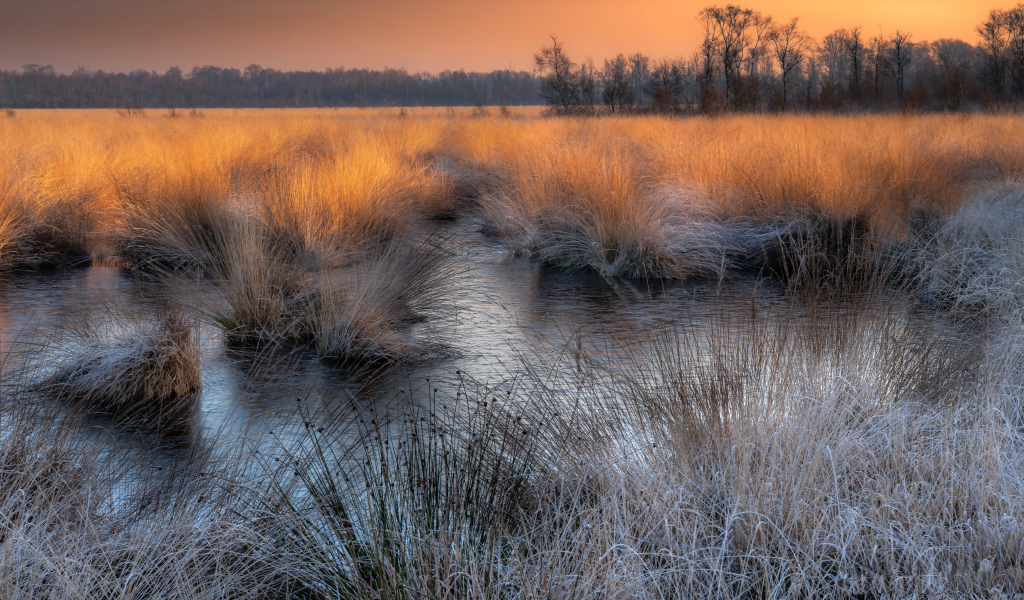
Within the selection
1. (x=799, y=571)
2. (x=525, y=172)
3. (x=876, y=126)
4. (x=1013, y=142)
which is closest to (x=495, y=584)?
(x=799, y=571)

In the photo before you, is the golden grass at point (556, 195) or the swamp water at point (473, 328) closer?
the swamp water at point (473, 328)

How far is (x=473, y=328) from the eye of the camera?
5020mm

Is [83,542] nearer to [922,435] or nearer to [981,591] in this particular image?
[981,591]

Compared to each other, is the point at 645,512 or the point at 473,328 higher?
the point at 473,328

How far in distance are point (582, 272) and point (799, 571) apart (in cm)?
511

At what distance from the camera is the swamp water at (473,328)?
11.6ft

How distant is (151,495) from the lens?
94.3 inches

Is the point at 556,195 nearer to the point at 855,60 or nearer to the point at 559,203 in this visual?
the point at 559,203

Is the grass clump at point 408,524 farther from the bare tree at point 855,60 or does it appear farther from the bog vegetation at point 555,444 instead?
the bare tree at point 855,60

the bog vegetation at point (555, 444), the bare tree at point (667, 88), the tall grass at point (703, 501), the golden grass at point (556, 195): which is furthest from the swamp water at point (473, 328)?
the bare tree at point (667, 88)

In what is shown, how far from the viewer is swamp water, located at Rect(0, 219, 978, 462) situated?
3.53 metres

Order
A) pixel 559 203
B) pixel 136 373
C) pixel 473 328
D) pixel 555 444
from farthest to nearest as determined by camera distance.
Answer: pixel 559 203 → pixel 473 328 → pixel 136 373 → pixel 555 444

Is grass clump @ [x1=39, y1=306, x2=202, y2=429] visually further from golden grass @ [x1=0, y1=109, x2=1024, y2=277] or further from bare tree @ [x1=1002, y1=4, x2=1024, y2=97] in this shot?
bare tree @ [x1=1002, y1=4, x2=1024, y2=97]

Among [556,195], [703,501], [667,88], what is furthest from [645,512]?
[667,88]
